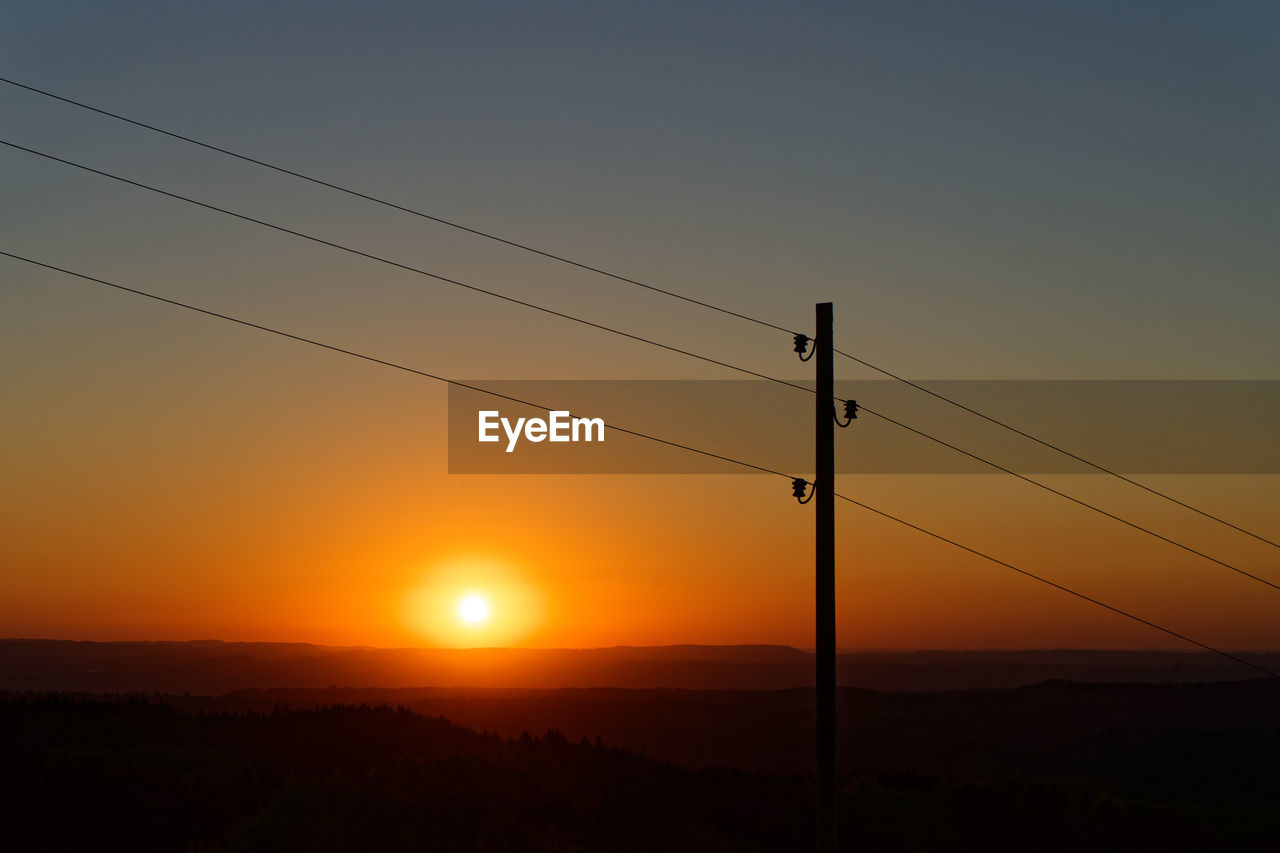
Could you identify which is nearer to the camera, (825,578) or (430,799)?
(825,578)

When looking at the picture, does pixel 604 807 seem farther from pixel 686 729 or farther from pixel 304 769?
pixel 686 729

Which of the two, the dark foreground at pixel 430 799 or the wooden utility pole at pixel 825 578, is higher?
the wooden utility pole at pixel 825 578

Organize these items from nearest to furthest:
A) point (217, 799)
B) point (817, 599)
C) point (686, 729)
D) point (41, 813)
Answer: point (817, 599), point (41, 813), point (217, 799), point (686, 729)

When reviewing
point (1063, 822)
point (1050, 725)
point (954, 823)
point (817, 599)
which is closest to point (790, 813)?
point (954, 823)

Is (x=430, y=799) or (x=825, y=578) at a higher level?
(x=825, y=578)

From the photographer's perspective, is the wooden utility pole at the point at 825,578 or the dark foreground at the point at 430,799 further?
the dark foreground at the point at 430,799
